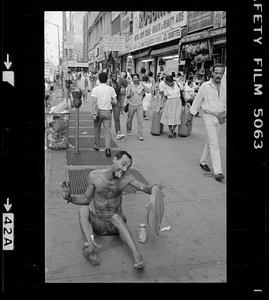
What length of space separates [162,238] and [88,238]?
2.70 ft

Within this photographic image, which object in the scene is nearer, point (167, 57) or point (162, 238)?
point (162, 238)

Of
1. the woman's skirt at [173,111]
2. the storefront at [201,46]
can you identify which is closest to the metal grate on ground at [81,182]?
the woman's skirt at [173,111]

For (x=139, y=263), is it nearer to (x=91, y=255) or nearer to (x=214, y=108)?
(x=91, y=255)

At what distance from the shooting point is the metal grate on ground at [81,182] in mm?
5859

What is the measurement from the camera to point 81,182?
6.30 meters

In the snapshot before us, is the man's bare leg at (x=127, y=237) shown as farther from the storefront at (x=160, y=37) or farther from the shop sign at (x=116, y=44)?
the shop sign at (x=116, y=44)

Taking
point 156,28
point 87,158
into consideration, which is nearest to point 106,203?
point 87,158

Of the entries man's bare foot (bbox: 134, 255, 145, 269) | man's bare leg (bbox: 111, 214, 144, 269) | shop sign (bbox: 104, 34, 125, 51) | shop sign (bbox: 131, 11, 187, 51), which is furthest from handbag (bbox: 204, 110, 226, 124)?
shop sign (bbox: 104, 34, 125, 51)

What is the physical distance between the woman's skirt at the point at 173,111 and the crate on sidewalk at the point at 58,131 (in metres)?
2.66

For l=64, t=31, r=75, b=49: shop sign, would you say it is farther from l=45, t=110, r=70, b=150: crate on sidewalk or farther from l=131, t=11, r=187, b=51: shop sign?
l=45, t=110, r=70, b=150: crate on sidewalk

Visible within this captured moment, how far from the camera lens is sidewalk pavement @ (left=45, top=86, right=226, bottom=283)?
11.8 ft
